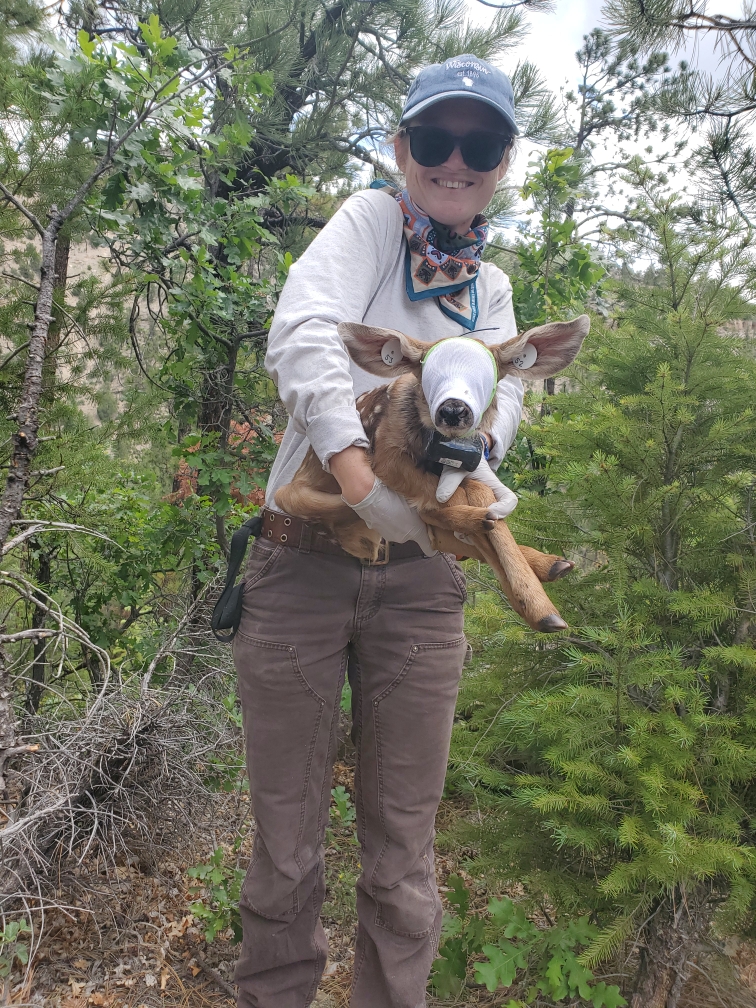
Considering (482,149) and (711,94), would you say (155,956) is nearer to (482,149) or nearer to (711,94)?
(482,149)

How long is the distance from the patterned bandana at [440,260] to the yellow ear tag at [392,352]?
1.20 feet

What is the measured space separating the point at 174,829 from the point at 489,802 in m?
1.38

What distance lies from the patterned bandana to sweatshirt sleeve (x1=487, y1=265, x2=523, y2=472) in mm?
124

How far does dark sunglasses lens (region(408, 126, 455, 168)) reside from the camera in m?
1.79

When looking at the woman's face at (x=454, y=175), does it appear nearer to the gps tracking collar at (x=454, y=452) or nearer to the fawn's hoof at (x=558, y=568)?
the gps tracking collar at (x=454, y=452)

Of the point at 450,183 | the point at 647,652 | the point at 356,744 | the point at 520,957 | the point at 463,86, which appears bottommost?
the point at 520,957

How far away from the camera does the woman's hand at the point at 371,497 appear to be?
62.2 inches

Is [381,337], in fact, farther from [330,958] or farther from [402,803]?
[330,958]

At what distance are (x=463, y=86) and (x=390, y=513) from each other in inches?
44.1

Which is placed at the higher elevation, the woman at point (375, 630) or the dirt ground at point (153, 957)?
the woman at point (375, 630)

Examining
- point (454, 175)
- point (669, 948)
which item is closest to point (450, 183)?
point (454, 175)

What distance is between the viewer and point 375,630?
199 cm

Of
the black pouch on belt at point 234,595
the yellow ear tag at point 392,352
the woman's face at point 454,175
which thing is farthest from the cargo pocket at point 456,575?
the woman's face at point 454,175

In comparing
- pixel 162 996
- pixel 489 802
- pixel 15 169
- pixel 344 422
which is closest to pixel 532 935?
pixel 489 802
